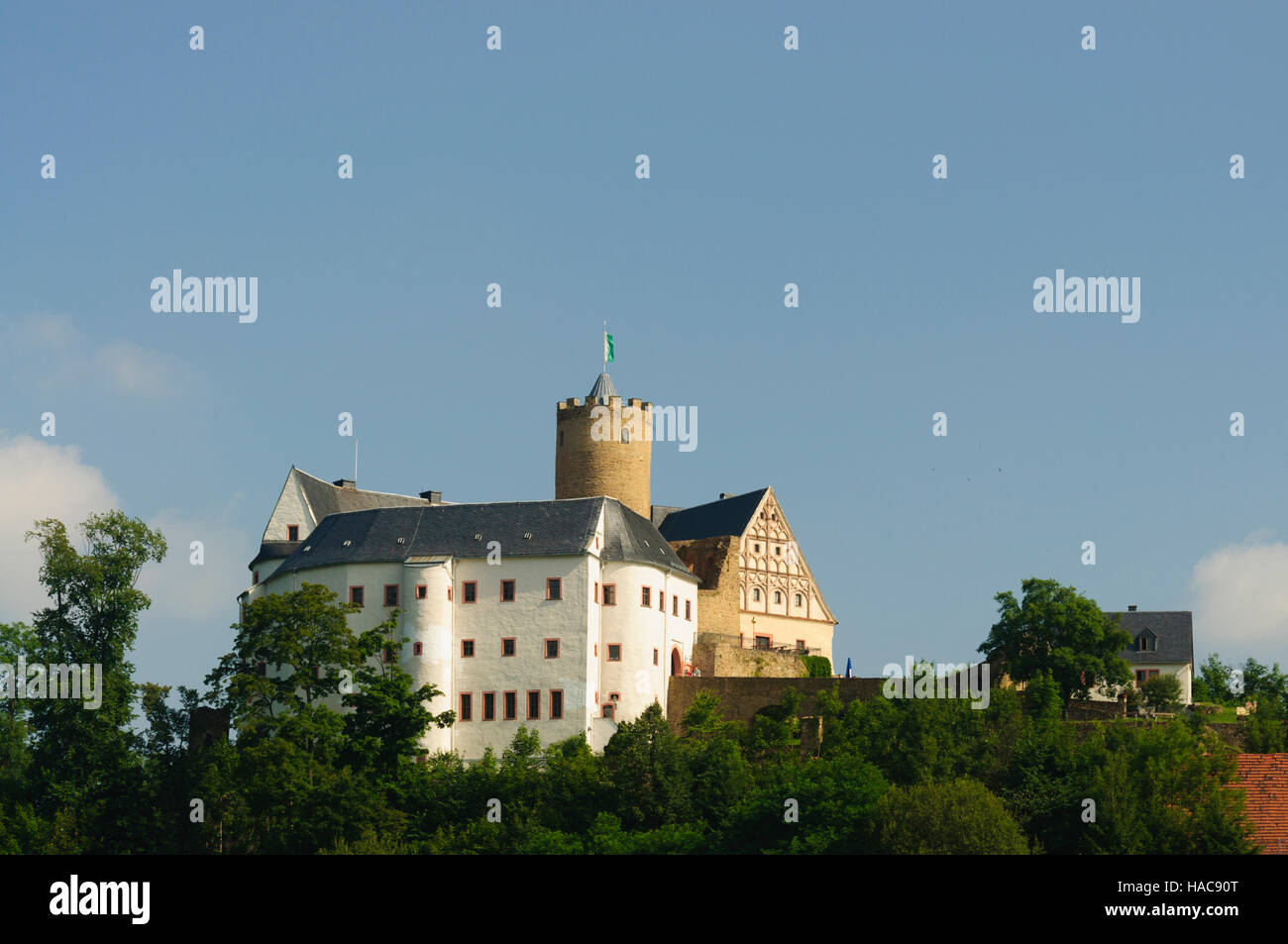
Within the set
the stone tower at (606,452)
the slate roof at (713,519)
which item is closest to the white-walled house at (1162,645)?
the slate roof at (713,519)

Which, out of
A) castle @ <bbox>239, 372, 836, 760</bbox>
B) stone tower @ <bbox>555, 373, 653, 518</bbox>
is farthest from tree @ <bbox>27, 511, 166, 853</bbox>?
stone tower @ <bbox>555, 373, 653, 518</bbox>

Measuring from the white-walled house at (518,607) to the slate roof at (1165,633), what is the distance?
1348 inches

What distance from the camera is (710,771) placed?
6744 centimetres

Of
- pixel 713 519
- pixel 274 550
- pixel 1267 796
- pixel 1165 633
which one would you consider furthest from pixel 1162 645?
pixel 274 550

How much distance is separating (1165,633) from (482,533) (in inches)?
1731

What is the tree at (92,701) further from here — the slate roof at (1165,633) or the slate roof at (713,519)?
the slate roof at (1165,633)

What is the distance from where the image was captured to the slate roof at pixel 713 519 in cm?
9388

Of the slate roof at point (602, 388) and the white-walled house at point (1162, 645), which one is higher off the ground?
the slate roof at point (602, 388)

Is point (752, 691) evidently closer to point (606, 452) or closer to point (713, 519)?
point (606, 452)

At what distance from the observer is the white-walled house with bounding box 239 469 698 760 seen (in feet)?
240
